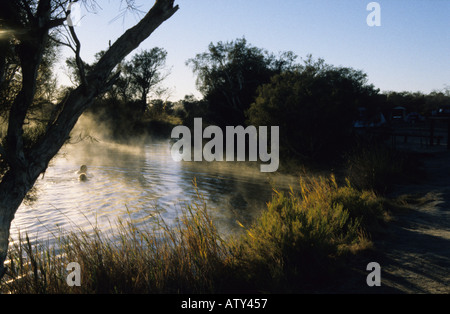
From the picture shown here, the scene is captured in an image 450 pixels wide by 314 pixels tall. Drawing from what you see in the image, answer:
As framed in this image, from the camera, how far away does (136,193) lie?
13.8m

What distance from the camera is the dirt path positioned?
13.1ft

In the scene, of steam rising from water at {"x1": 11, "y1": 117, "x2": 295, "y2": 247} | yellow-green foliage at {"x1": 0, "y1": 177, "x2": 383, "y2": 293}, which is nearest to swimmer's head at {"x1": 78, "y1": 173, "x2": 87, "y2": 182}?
steam rising from water at {"x1": 11, "y1": 117, "x2": 295, "y2": 247}

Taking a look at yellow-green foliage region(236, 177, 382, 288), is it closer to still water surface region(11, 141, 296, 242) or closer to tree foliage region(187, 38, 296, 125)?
still water surface region(11, 141, 296, 242)

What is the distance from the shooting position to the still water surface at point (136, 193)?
9953 mm

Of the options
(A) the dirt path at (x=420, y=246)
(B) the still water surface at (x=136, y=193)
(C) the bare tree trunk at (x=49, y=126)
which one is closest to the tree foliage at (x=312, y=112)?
(B) the still water surface at (x=136, y=193)

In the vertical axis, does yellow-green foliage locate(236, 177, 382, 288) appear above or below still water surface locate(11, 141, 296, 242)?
above

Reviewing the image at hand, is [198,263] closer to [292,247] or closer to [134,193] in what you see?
[292,247]

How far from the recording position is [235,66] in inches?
1228

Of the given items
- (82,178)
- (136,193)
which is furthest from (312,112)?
(82,178)

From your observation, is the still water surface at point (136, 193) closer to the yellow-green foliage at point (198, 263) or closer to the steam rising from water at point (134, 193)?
the steam rising from water at point (134, 193)

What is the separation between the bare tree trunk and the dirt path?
4284mm
